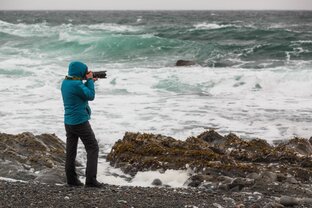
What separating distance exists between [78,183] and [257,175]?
2.59 m

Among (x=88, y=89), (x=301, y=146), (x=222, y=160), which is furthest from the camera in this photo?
(x=301, y=146)

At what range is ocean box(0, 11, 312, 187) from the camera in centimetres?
1262

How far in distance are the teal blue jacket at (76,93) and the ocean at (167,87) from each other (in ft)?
5.27

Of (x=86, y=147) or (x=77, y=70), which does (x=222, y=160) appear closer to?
(x=86, y=147)

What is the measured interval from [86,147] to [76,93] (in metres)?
0.78

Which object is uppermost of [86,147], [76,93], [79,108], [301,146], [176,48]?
[76,93]

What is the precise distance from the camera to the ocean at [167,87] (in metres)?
12.6

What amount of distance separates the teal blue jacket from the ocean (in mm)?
1608

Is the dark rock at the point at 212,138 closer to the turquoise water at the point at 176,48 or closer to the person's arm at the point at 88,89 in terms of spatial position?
the person's arm at the point at 88,89

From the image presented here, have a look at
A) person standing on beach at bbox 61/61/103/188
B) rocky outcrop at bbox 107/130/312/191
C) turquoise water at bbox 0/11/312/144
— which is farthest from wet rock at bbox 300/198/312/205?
turquoise water at bbox 0/11/312/144

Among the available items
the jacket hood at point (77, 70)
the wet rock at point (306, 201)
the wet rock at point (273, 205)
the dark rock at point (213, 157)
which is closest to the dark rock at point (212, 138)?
the dark rock at point (213, 157)

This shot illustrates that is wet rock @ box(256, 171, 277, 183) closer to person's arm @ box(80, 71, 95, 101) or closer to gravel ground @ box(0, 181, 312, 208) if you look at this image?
gravel ground @ box(0, 181, 312, 208)

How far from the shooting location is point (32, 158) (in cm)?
838

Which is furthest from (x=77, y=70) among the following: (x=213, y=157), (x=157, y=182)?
(x=213, y=157)
